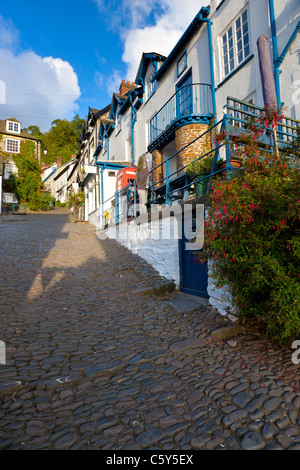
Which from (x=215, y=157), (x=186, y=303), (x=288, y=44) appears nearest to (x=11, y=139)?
(x=288, y=44)

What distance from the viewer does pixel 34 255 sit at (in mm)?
9062

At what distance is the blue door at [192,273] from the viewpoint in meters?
5.63

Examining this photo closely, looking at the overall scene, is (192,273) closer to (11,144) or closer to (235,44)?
(235,44)

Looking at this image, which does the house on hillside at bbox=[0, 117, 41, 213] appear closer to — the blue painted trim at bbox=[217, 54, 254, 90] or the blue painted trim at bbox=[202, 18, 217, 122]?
the blue painted trim at bbox=[202, 18, 217, 122]

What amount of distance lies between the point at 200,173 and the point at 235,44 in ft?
18.8

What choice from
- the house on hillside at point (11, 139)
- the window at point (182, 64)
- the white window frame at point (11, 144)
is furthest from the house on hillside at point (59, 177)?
the window at point (182, 64)

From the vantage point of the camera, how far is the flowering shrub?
3076 millimetres

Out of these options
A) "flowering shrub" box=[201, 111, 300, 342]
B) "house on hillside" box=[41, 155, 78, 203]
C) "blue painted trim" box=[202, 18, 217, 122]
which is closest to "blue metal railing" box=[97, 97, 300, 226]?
"blue painted trim" box=[202, 18, 217, 122]

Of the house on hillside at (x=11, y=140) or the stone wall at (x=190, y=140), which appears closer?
the stone wall at (x=190, y=140)

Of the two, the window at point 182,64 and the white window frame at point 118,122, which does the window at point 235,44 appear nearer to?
the window at point 182,64

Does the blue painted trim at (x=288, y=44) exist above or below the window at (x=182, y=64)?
below

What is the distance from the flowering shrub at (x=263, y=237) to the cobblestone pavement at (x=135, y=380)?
0.63 m
